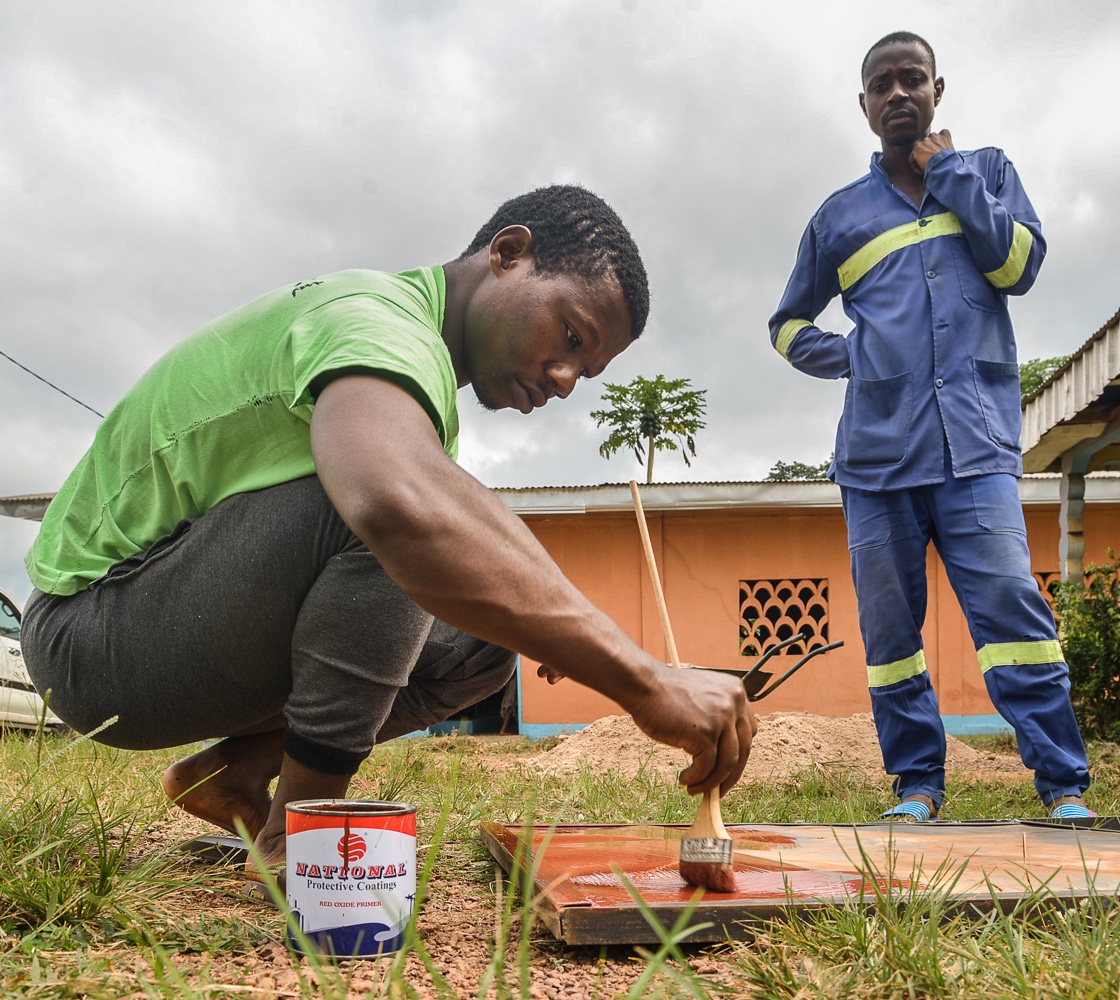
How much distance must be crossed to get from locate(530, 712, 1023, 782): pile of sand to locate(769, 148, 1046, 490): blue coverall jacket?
2476 millimetres

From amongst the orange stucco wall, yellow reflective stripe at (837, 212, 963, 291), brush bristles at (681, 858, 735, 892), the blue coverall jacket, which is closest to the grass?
brush bristles at (681, 858, 735, 892)

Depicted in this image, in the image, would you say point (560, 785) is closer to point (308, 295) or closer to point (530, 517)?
point (308, 295)

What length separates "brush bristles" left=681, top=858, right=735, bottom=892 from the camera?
1574 mm

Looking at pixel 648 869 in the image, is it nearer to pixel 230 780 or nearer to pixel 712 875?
pixel 712 875

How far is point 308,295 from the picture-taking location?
174 centimetres

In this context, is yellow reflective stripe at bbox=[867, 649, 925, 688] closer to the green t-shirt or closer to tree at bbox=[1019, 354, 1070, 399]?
the green t-shirt

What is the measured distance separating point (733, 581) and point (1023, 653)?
7.34m

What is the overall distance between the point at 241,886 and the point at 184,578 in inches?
20.8

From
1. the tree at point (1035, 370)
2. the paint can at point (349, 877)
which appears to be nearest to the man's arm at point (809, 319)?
the paint can at point (349, 877)

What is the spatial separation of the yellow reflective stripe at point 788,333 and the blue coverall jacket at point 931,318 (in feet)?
0.51

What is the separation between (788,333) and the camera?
3.76 m

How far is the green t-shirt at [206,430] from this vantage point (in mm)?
1714

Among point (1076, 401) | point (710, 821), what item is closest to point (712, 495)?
point (1076, 401)

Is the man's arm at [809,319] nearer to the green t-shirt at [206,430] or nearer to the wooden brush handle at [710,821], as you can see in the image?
the green t-shirt at [206,430]
